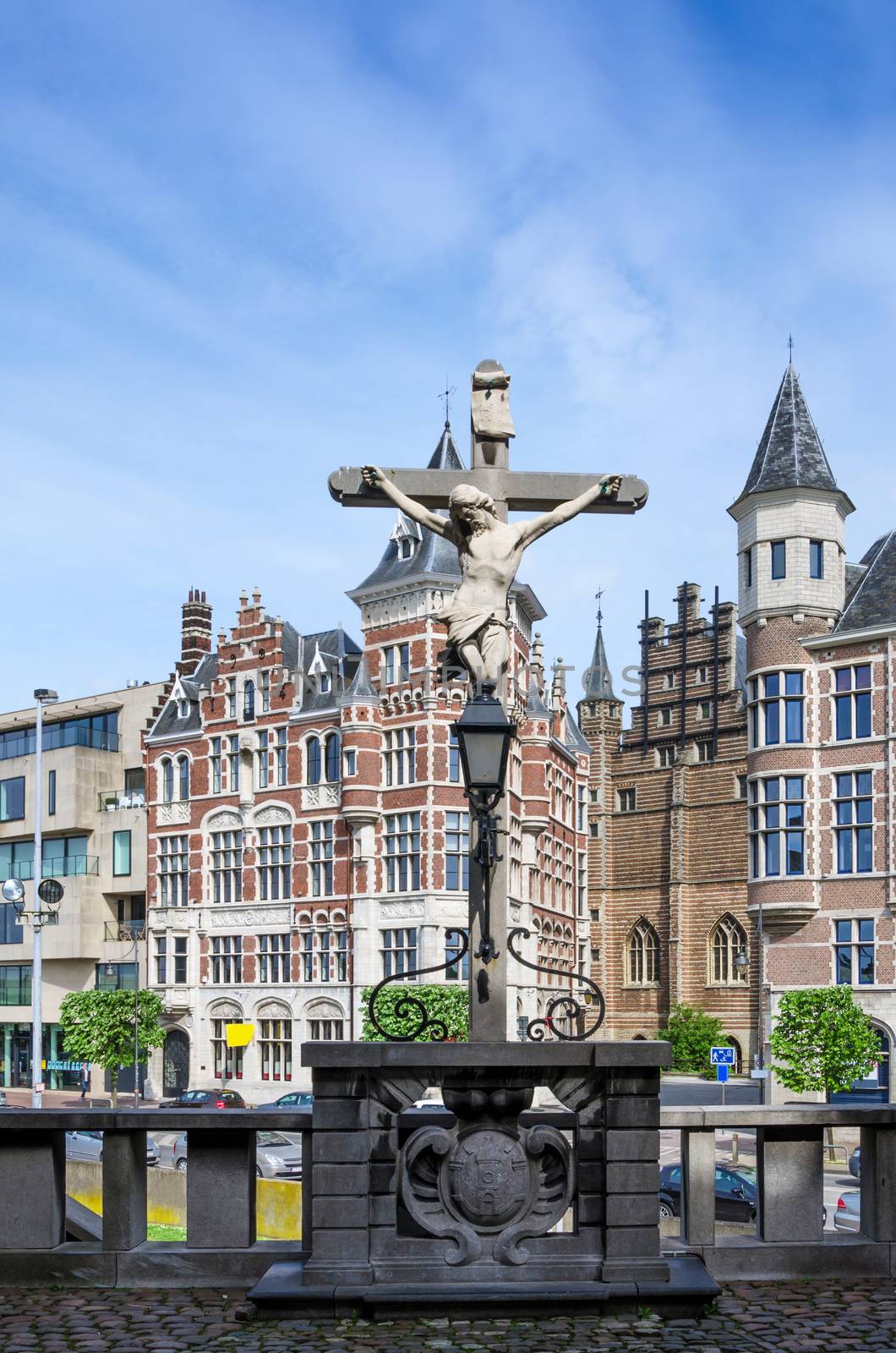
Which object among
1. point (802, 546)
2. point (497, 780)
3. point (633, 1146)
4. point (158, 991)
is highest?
point (802, 546)

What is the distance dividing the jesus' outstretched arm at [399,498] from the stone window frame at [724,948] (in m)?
63.4

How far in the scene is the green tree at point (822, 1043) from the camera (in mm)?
40969

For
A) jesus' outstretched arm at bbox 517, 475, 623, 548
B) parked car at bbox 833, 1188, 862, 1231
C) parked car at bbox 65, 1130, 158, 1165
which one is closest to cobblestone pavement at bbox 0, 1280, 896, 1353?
jesus' outstretched arm at bbox 517, 475, 623, 548

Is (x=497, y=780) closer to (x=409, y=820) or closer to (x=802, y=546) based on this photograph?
(x=802, y=546)

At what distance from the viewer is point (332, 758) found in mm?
61344

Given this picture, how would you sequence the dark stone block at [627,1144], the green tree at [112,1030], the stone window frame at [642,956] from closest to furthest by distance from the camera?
the dark stone block at [627,1144], the green tree at [112,1030], the stone window frame at [642,956]

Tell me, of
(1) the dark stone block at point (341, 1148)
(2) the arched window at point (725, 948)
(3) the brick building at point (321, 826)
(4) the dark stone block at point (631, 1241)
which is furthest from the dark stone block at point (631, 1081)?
(2) the arched window at point (725, 948)

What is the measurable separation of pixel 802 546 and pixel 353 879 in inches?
889

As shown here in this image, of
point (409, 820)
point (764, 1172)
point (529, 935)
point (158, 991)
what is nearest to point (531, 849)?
point (529, 935)

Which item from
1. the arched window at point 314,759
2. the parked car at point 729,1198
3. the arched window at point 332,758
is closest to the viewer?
the parked car at point 729,1198

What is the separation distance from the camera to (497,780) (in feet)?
29.5

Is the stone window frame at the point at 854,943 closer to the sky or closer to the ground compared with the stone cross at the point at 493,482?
closer to the ground

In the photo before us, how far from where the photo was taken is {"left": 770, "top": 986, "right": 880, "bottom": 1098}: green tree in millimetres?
40969

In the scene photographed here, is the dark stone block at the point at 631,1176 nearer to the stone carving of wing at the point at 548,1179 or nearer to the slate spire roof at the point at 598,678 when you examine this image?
the stone carving of wing at the point at 548,1179
